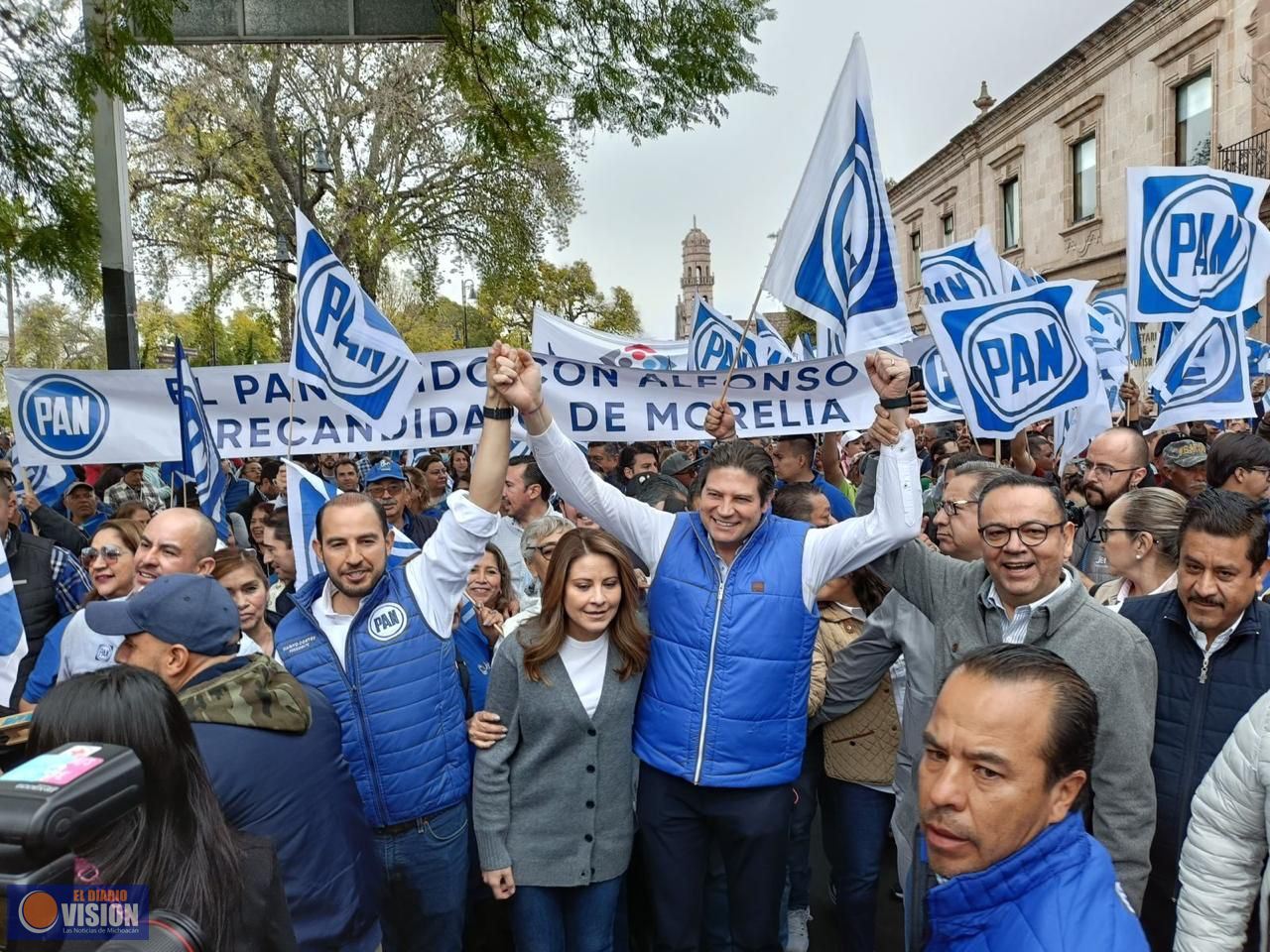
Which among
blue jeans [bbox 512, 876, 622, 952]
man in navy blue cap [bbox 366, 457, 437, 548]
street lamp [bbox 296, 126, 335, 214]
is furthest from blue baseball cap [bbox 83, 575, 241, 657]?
street lamp [bbox 296, 126, 335, 214]

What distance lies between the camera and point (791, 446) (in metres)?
5.23

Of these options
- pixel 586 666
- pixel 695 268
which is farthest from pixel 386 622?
pixel 695 268

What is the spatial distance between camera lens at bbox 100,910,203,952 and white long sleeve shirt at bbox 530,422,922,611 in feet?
6.26

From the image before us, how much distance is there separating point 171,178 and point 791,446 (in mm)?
15724

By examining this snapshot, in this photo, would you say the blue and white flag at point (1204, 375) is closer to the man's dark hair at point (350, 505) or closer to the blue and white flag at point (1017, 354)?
the blue and white flag at point (1017, 354)

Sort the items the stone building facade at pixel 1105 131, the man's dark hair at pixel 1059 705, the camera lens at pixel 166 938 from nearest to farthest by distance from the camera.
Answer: the camera lens at pixel 166 938, the man's dark hair at pixel 1059 705, the stone building facade at pixel 1105 131

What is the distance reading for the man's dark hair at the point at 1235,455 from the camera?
4105 mm

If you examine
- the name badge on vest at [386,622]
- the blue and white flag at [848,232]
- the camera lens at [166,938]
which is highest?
Result: the blue and white flag at [848,232]

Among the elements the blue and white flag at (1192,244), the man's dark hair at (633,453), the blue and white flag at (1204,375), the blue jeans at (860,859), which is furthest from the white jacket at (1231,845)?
the man's dark hair at (633,453)

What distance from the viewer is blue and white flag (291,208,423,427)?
14.7 ft

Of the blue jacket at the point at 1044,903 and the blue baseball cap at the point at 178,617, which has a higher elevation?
the blue baseball cap at the point at 178,617

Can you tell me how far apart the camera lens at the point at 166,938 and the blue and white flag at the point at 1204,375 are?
6.38 metres

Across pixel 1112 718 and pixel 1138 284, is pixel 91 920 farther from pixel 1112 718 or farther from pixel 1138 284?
pixel 1138 284

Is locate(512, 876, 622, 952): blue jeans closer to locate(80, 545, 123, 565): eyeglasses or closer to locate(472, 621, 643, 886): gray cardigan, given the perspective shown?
locate(472, 621, 643, 886): gray cardigan
